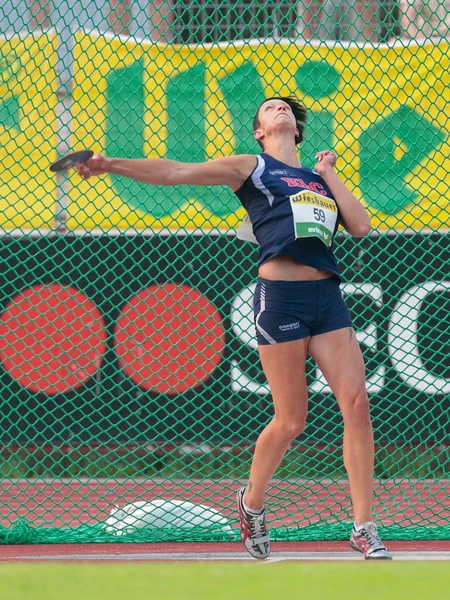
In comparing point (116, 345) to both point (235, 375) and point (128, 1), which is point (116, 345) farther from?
point (128, 1)

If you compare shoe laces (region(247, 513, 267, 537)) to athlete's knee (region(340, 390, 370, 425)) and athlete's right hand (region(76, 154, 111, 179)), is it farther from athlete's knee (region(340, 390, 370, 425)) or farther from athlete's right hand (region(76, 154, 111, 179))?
athlete's right hand (region(76, 154, 111, 179))

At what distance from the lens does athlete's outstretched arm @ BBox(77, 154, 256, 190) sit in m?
3.93

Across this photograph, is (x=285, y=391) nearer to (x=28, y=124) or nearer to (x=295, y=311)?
(x=295, y=311)

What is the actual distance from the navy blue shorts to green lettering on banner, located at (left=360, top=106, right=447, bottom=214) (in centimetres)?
261

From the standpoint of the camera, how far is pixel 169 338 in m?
7.36

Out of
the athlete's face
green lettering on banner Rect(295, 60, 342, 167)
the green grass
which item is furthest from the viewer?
green lettering on banner Rect(295, 60, 342, 167)

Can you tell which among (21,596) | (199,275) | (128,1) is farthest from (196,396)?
(21,596)

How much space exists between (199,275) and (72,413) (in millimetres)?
1418

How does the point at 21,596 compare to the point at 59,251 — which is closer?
the point at 21,596

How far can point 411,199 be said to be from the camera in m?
6.78

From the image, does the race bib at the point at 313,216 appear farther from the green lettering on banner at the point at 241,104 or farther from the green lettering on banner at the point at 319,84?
the green lettering on banner at the point at 241,104

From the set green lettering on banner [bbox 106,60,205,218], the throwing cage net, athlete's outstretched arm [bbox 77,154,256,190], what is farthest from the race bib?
green lettering on banner [bbox 106,60,205,218]

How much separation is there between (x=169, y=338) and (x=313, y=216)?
3.27m

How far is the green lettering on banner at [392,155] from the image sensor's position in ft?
22.1
